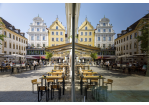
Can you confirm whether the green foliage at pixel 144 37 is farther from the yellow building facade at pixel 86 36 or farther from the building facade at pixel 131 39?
the yellow building facade at pixel 86 36

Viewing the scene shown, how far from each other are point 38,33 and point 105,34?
61.3 ft

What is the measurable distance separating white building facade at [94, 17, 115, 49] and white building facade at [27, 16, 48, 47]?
15.5 metres

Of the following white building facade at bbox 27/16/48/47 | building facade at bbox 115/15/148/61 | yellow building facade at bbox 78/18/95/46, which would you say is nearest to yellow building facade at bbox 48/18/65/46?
white building facade at bbox 27/16/48/47

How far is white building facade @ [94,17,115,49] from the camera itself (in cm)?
273

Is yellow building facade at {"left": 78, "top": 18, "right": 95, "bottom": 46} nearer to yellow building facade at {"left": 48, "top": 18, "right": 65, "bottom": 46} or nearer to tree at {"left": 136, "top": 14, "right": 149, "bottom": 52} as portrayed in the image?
tree at {"left": 136, "top": 14, "right": 149, "bottom": 52}

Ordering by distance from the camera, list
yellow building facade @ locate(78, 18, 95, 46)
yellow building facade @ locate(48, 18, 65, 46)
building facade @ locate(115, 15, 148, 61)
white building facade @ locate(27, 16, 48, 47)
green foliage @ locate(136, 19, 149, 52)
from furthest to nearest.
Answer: yellow building facade @ locate(48, 18, 65, 46) → white building facade @ locate(27, 16, 48, 47) → yellow building facade @ locate(78, 18, 95, 46) → building facade @ locate(115, 15, 148, 61) → green foliage @ locate(136, 19, 149, 52)

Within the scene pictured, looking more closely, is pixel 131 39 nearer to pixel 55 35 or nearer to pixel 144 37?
pixel 144 37

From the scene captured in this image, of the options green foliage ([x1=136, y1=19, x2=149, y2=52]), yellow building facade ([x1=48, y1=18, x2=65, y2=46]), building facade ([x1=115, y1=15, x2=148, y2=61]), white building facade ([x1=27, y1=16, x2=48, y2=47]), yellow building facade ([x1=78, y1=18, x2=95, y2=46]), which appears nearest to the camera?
green foliage ([x1=136, y1=19, x2=149, y2=52])

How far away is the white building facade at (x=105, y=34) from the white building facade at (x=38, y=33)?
15.5m

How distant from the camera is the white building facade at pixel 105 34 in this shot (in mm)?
2727

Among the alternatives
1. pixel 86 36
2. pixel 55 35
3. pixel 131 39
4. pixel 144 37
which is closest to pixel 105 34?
pixel 86 36

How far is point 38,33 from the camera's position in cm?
1966

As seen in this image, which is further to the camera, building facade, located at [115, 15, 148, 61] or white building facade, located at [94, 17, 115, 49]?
white building facade, located at [94, 17, 115, 49]

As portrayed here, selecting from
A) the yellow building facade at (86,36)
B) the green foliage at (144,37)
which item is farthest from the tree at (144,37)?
the yellow building facade at (86,36)
